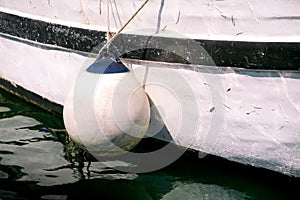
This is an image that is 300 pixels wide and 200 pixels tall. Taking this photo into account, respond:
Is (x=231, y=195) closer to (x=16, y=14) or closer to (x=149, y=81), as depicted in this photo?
(x=149, y=81)

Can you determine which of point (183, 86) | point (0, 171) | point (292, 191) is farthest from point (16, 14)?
point (292, 191)

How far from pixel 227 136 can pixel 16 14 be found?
2.25 meters

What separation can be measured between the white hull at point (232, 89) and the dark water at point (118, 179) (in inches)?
6.4

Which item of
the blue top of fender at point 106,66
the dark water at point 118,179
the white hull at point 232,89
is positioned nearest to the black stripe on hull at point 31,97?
the dark water at point 118,179

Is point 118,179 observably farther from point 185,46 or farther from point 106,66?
point 185,46

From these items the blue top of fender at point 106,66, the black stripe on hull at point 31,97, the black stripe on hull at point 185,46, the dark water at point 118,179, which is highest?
the black stripe on hull at point 185,46

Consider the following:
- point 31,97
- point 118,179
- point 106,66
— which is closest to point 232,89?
point 106,66

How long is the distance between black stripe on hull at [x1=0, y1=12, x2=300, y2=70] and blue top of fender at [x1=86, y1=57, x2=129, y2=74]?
14 cm

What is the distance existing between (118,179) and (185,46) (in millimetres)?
1043

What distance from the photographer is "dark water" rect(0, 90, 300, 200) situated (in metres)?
3.91

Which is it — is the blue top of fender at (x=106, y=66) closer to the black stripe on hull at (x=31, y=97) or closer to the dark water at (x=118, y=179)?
the dark water at (x=118, y=179)

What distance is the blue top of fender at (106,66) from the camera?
3.96 metres

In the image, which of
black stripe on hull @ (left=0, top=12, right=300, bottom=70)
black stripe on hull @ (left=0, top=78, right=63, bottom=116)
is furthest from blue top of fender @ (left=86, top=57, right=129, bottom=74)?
black stripe on hull @ (left=0, top=78, right=63, bottom=116)

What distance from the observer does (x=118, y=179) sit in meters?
4.11
